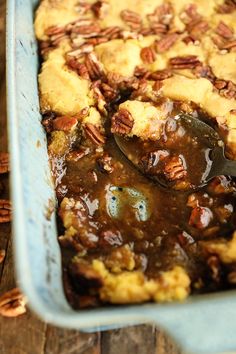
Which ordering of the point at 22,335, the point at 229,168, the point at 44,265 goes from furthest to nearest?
1. the point at 229,168
2. the point at 22,335
3. the point at 44,265

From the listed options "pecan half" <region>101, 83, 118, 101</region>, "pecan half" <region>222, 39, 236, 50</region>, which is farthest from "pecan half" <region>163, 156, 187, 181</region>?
"pecan half" <region>222, 39, 236, 50</region>

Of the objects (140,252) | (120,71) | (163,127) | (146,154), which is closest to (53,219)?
(140,252)

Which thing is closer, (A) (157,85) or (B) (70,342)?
(B) (70,342)

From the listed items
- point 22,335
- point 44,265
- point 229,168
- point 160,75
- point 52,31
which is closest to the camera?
point 44,265

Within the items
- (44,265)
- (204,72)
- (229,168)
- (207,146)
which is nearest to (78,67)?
(204,72)

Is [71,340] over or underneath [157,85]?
underneath

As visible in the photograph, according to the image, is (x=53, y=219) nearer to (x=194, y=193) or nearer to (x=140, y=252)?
(x=140, y=252)

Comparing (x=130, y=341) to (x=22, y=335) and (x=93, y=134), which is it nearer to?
(x=22, y=335)

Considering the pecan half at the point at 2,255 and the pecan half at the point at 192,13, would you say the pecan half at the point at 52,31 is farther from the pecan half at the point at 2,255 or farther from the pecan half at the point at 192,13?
the pecan half at the point at 2,255
